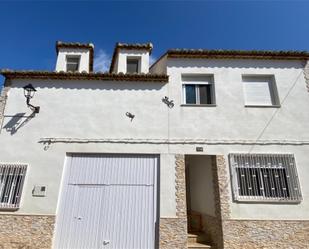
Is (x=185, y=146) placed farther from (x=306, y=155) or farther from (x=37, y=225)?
(x=37, y=225)

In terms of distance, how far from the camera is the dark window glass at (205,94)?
31.5ft

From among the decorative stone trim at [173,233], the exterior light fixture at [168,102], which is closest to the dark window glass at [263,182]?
the decorative stone trim at [173,233]

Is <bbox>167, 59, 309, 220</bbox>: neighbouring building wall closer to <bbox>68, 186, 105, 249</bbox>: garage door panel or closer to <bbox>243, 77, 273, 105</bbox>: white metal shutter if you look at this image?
<bbox>243, 77, 273, 105</bbox>: white metal shutter

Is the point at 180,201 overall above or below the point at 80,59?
below

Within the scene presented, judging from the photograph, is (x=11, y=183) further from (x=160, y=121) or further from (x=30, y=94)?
(x=160, y=121)

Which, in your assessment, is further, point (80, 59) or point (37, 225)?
point (80, 59)

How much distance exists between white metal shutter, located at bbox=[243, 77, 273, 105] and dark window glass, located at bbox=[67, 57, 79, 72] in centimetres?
844

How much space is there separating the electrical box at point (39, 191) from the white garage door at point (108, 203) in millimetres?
679

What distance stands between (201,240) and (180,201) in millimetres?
2165

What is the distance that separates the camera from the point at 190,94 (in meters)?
9.70

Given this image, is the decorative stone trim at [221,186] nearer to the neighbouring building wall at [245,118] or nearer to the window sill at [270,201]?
the neighbouring building wall at [245,118]

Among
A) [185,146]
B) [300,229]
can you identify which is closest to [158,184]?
[185,146]

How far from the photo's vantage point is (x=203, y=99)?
9625 millimetres

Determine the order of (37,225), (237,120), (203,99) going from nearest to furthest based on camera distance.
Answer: (37,225) → (237,120) → (203,99)
